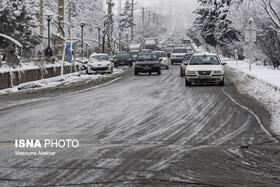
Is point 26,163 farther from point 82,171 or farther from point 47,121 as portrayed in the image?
point 47,121

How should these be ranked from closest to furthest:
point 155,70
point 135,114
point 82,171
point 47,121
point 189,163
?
point 82,171
point 189,163
point 47,121
point 135,114
point 155,70

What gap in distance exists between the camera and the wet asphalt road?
5887 mm

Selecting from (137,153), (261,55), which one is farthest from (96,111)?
(261,55)

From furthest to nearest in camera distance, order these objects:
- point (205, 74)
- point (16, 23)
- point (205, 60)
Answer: point (16, 23)
point (205, 60)
point (205, 74)

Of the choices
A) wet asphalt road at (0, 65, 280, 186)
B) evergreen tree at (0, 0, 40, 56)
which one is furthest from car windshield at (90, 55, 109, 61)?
wet asphalt road at (0, 65, 280, 186)

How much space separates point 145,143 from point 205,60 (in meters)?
15.9

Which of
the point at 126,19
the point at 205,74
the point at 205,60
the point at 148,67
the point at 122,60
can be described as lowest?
the point at 122,60

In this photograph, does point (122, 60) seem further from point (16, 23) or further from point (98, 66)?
point (98, 66)

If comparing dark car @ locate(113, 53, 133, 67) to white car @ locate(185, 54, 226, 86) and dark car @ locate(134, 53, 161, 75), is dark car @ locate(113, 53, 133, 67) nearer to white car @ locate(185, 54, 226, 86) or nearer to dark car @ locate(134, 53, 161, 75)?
dark car @ locate(134, 53, 161, 75)

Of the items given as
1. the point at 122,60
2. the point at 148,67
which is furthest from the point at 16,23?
the point at 122,60

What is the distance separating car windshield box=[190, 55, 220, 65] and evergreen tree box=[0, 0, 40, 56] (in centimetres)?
1818

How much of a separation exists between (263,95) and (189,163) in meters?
11.0

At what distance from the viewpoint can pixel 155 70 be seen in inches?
1313

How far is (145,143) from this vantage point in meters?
8.37
